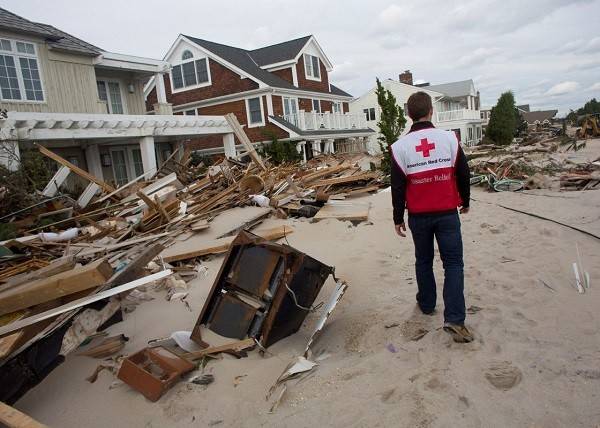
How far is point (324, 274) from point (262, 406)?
1399 millimetres

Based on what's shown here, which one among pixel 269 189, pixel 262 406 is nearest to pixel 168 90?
pixel 269 189

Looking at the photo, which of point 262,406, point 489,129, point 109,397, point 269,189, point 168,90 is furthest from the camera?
point 489,129

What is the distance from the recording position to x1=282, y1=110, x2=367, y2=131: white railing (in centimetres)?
2709

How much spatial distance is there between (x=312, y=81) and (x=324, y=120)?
4210 millimetres

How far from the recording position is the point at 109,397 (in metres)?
3.20

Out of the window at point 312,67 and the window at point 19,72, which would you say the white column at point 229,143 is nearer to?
the window at point 19,72

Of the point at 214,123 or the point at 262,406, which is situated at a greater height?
the point at 214,123

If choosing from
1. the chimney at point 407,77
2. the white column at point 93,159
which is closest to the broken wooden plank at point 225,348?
the white column at point 93,159

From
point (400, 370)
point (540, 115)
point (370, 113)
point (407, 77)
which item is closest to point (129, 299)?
point (400, 370)

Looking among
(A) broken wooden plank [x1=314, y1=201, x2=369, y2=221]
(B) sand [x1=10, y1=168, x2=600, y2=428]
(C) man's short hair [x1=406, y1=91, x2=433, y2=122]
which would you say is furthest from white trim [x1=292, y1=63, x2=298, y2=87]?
(C) man's short hair [x1=406, y1=91, x2=433, y2=122]

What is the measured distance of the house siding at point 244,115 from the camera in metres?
26.3

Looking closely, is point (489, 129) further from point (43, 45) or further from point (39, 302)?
point (39, 302)

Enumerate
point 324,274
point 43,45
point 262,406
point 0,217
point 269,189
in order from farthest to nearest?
point 43,45 < point 269,189 < point 0,217 < point 324,274 < point 262,406

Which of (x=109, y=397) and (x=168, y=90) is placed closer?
(x=109, y=397)
